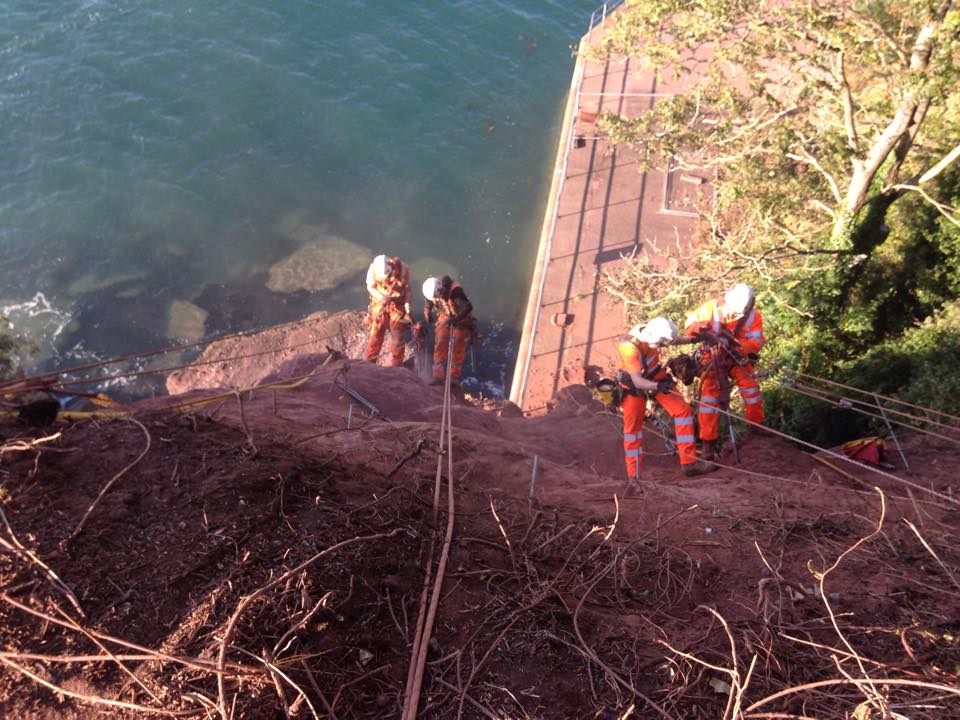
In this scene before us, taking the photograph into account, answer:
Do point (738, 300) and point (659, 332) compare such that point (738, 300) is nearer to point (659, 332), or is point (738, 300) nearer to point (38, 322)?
point (659, 332)

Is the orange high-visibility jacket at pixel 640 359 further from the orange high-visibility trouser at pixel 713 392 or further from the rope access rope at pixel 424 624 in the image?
the rope access rope at pixel 424 624

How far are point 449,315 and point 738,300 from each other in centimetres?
412

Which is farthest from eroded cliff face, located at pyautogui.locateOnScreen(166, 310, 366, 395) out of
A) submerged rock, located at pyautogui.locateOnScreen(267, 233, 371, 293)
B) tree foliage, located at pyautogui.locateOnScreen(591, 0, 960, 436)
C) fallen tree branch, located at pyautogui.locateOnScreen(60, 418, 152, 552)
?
fallen tree branch, located at pyautogui.locateOnScreen(60, 418, 152, 552)

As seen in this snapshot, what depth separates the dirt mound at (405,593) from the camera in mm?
3588

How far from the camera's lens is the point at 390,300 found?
1041 centimetres

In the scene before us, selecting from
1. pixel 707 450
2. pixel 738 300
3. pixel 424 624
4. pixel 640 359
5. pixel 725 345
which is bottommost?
pixel 707 450

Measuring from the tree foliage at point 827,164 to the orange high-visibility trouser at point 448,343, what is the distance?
3.07 metres

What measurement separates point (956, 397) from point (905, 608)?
4764mm

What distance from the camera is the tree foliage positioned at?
9.66 metres

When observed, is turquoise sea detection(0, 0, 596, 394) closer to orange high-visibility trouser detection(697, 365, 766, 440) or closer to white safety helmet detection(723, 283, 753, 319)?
orange high-visibility trouser detection(697, 365, 766, 440)

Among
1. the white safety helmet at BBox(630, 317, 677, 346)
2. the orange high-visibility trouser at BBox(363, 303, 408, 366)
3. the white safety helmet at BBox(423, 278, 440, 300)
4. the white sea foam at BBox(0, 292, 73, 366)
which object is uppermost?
the white safety helmet at BBox(630, 317, 677, 346)

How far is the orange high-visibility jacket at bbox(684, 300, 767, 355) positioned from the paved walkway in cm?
547

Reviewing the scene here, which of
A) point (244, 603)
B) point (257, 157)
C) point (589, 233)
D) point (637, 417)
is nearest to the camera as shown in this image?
point (244, 603)

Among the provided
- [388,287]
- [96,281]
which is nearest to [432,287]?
[388,287]
